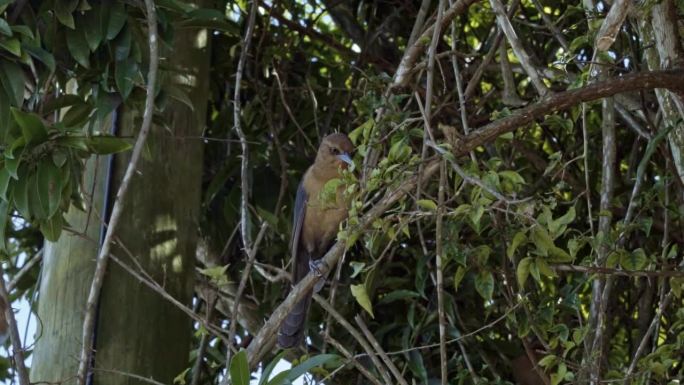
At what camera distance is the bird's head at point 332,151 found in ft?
17.2

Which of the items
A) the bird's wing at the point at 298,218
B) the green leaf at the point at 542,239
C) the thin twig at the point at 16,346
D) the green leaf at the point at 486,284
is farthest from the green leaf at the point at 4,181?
the bird's wing at the point at 298,218

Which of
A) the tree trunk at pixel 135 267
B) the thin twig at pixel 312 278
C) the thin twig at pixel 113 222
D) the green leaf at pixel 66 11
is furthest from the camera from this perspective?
the tree trunk at pixel 135 267

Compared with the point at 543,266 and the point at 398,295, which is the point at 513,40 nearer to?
the point at 543,266

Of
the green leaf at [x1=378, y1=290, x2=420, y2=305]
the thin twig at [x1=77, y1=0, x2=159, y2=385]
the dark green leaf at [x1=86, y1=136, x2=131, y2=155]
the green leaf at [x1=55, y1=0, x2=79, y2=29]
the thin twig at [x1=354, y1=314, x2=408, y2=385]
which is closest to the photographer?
the thin twig at [x1=354, y1=314, x2=408, y2=385]

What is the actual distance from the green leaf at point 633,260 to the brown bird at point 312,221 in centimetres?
155

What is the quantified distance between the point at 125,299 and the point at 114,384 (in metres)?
0.30

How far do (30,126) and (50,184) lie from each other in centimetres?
24

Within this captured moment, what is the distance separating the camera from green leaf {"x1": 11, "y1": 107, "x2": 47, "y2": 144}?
3.44 m

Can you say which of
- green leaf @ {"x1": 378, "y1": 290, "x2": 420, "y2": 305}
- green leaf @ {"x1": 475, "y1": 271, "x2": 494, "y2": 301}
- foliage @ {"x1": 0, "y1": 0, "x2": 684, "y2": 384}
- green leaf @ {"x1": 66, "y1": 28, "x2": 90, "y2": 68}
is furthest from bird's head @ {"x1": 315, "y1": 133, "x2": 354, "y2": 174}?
green leaf @ {"x1": 475, "y1": 271, "x2": 494, "y2": 301}

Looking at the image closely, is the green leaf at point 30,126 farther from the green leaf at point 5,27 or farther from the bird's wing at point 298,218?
the bird's wing at point 298,218

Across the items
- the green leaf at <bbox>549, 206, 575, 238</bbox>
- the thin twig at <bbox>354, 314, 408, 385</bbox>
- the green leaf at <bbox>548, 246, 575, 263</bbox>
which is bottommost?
the thin twig at <bbox>354, 314, 408, 385</bbox>

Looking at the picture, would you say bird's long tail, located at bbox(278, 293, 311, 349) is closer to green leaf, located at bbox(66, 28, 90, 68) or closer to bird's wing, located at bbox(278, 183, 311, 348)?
bird's wing, located at bbox(278, 183, 311, 348)

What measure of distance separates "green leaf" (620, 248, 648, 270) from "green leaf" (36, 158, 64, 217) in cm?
175

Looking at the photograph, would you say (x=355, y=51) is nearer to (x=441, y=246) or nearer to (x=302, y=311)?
(x=302, y=311)
